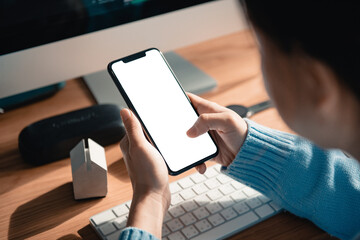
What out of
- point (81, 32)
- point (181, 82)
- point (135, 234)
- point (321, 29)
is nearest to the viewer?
point (321, 29)

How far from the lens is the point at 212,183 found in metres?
0.57

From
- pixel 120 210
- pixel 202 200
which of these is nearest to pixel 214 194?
pixel 202 200

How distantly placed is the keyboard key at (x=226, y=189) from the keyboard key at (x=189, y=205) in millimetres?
46

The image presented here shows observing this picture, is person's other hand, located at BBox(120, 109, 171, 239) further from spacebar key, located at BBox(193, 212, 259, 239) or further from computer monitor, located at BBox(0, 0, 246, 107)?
computer monitor, located at BBox(0, 0, 246, 107)

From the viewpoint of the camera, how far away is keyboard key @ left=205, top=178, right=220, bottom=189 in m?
0.57

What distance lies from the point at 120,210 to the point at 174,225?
0.08m

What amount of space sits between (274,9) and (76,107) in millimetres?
503

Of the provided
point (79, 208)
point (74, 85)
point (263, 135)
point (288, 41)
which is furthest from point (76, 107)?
point (288, 41)

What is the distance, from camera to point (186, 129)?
58 centimetres

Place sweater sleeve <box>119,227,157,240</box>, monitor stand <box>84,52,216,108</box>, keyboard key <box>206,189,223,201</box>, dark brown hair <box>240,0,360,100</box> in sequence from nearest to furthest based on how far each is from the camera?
dark brown hair <box>240,0,360,100</box> → sweater sleeve <box>119,227,157,240</box> → keyboard key <box>206,189,223,201</box> → monitor stand <box>84,52,216,108</box>

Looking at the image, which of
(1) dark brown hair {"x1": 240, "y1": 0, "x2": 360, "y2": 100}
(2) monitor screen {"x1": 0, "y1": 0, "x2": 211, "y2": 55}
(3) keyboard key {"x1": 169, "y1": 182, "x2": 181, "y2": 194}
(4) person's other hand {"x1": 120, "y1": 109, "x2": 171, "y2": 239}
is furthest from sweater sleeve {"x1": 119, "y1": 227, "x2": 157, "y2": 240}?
(2) monitor screen {"x1": 0, "y1": 0, "x2": 211, "y2": 55}

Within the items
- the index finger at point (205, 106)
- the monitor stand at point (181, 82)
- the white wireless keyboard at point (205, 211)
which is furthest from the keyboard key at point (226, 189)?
the monitor stand at point (181, 82)

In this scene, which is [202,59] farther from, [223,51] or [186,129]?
[186,129]

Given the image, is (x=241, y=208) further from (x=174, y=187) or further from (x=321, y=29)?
(x=321, y=29)
